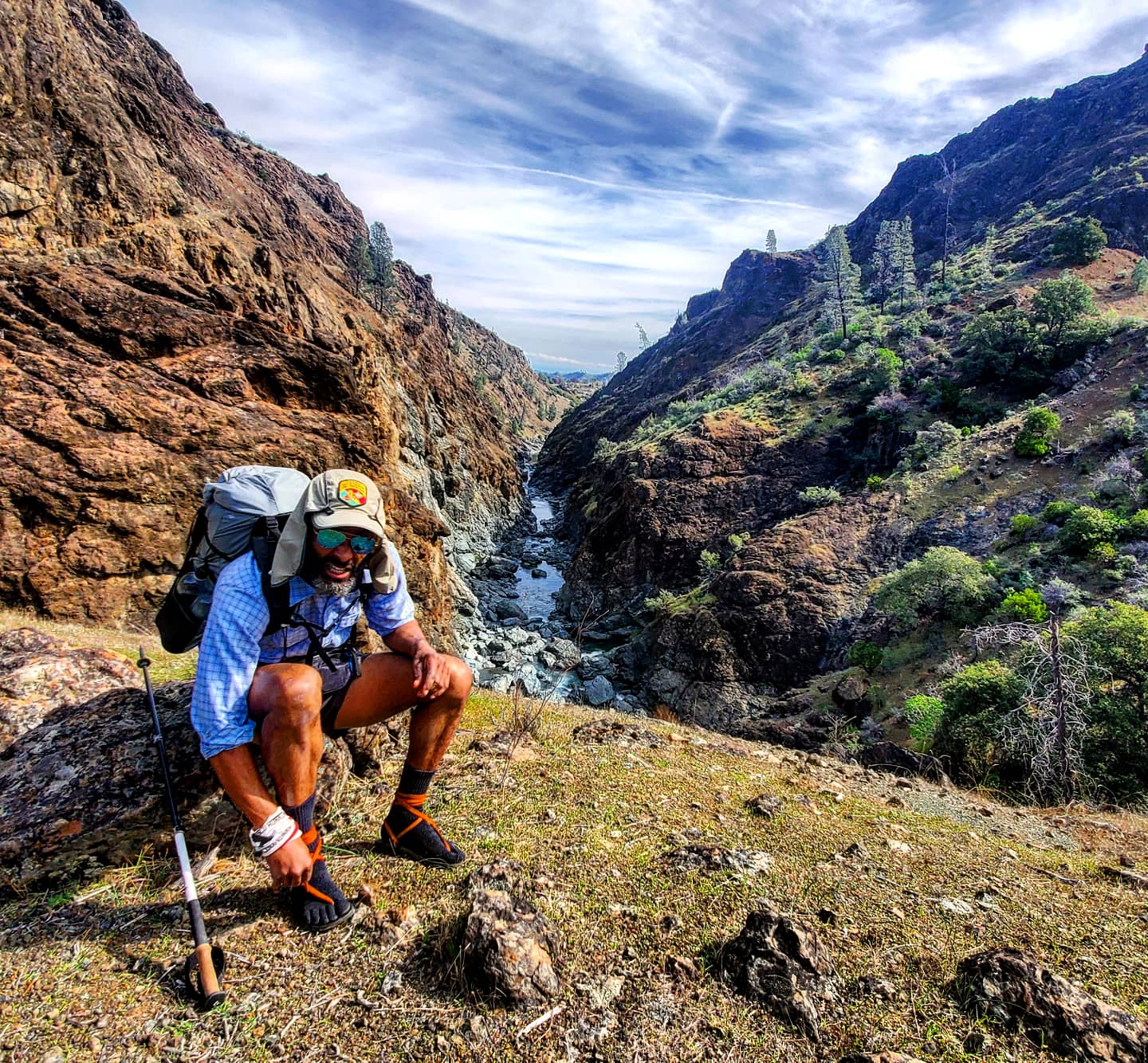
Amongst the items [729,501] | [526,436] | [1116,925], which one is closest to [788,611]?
[729,501]

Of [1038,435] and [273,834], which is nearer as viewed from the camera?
[273,834]

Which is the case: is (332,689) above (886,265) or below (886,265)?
below

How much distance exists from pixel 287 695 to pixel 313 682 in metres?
0.11

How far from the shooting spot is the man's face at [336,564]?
2.56 meters

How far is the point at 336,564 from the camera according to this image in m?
2.64

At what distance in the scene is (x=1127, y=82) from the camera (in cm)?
6062

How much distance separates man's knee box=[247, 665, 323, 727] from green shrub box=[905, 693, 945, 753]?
424 inches

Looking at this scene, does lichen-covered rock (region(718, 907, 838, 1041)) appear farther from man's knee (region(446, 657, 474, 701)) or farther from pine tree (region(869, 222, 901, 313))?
pine tree (region(869, 222, 901, 313))

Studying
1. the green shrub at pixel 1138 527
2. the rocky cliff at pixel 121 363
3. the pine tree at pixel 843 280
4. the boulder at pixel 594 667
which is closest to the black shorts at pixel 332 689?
the rocky cliff at pixel 121 363

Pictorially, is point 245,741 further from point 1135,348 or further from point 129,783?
point 1135,348

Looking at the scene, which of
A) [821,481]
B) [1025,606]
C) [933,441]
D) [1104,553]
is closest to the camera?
[1025,606]

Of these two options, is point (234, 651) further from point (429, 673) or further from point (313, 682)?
point (429, 673)

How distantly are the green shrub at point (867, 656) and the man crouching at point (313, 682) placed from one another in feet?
53.7

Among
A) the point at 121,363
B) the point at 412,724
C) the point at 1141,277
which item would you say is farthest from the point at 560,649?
the point at 1141,277
